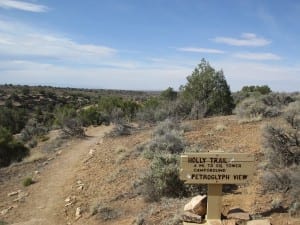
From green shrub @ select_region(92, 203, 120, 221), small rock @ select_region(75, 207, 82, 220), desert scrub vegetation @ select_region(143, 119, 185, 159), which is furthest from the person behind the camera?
desert scrub vegetation @ select_region(143, 119, 185, 159)

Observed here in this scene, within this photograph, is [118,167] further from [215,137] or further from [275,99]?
[275,99]

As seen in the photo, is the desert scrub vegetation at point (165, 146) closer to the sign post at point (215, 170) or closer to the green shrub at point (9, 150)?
the sign post at point (215, 170)

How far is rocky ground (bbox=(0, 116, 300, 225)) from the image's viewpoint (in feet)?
27.2

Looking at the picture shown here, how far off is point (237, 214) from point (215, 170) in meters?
0.82

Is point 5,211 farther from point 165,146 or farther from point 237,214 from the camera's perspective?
point 237,214

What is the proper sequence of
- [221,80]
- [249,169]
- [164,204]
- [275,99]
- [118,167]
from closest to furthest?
[249,169] < [164,204] < [118,167] < [275,99] < [221,80]

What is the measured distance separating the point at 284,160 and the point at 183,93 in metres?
15.6

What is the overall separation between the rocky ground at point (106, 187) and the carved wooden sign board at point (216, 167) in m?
0.84

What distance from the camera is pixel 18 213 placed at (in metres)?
11.3

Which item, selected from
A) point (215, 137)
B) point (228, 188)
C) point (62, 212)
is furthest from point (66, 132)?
point (228, 188)

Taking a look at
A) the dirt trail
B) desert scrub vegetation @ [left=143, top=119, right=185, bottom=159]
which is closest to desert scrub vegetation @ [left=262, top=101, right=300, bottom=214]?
desert scrub vegetation @ [left=143, top=119, right=185, bottom=159]

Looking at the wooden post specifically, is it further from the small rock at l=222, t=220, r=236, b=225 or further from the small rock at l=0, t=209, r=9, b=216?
the small rock at l=0, t=209, r=9, b=216

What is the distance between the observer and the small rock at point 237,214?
6.92m

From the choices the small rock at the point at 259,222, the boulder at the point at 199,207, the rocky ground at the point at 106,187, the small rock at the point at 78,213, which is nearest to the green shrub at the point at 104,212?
the rocky ground at the point at 106,187
